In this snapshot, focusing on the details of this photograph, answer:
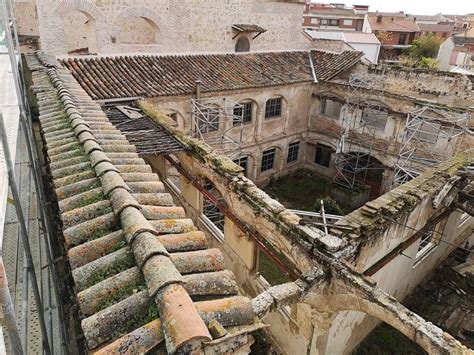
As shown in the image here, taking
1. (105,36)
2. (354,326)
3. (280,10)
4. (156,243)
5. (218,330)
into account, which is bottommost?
(354,326)

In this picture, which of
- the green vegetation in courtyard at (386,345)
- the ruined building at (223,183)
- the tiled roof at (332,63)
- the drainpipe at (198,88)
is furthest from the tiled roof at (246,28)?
the green vegetation in courtyard at (386,345)

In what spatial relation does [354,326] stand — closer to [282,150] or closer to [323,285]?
[323,285]

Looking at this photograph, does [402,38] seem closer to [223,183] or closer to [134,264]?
[223,183]

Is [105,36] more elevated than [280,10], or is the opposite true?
[280,10]

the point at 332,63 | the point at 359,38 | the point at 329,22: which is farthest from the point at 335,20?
the point at 332,63

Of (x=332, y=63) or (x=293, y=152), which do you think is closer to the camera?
(x=332, y=63)

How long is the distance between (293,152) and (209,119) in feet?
24.8

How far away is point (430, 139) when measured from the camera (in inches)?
730

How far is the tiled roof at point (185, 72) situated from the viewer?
14.1 metres

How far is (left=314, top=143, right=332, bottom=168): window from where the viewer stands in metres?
22.4

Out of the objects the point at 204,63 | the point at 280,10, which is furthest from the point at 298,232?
the point at 280,10

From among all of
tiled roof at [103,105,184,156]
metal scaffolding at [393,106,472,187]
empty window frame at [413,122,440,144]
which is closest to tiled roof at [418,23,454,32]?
empty window frame at [413,122,440,144]

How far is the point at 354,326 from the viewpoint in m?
9.59

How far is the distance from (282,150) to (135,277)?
19.0 metres
